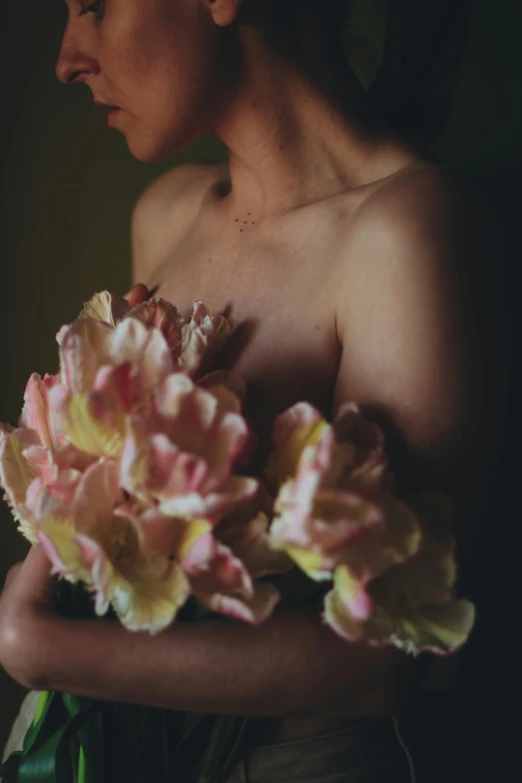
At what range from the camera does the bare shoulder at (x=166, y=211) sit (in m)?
0.99

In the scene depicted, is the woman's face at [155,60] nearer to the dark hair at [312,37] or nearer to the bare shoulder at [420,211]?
the dark hair at [312,37]

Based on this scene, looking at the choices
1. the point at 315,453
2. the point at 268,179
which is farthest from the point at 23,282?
the point at 315,453

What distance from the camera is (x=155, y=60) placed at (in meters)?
0.71

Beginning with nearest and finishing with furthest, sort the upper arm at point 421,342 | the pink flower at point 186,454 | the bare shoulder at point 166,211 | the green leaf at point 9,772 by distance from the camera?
the pink flower at point 186,454 → the upper arm at point 421,342 → the green leaf at point 9,772 → the bare shoulder at point 166,211

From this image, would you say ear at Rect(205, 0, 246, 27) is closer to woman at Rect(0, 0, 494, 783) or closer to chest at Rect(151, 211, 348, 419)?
woman at Rect(0, 0, 494, 783)

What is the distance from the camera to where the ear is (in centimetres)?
69

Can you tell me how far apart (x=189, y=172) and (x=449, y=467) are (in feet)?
2.07

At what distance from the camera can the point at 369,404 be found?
60cm

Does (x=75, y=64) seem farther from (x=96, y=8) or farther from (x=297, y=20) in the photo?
(x=297, y=20)

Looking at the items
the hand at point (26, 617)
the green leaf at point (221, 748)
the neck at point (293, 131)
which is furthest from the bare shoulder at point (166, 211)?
the green leaf at point (221, 748)

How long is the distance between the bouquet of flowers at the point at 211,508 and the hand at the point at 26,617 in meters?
0.09

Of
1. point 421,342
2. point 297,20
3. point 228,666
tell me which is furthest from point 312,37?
point 228,666

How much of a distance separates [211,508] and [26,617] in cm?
25

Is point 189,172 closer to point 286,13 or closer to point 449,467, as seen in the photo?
point 286,13
